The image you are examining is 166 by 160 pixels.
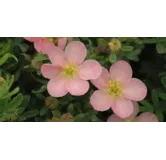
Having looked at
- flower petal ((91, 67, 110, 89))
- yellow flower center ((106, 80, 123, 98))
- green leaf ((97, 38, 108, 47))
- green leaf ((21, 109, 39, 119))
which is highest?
green leaf ((97, 38, 108, 47))

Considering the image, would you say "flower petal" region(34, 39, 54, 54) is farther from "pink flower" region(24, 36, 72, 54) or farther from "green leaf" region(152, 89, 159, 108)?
"green leaf" region(152, 89, 159, 108)

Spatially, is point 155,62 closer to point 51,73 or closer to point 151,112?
point 151,112

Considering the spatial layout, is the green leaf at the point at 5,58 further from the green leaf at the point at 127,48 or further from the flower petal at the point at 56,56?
the green leaf at the point at 127,48

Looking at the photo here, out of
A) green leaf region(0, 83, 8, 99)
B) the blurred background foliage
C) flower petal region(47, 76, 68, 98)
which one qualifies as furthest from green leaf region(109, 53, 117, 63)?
green leaf region(0, 83, 8, 99)

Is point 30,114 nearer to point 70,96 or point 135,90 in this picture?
point 70,96

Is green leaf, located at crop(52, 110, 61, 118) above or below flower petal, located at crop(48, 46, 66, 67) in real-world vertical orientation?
below

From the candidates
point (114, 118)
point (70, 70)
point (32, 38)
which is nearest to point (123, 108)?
point (114, 118)
